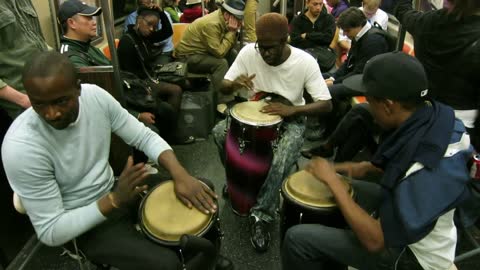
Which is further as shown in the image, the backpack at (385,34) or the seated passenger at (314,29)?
the seated passenger at (314,29)

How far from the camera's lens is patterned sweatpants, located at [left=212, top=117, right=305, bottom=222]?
212 centimetres

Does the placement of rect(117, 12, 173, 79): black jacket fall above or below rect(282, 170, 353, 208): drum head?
below

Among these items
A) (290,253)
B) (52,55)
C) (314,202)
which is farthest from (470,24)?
(52,55)

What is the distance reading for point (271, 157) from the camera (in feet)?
6.98

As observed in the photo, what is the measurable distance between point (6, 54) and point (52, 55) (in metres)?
0.90

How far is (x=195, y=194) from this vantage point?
1.51m

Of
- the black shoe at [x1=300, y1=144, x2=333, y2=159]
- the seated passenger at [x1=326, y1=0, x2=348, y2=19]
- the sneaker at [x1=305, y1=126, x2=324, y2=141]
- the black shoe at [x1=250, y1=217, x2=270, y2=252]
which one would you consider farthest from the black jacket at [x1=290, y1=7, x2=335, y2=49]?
the black shoe at [x1=250, y1=217, x2=270, y2=252]

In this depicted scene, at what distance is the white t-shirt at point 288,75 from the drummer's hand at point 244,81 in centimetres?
3


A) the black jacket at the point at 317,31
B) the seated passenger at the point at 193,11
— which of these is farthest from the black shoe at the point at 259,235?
the seated passenger at the point at 193,11

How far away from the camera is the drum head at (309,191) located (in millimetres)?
1607

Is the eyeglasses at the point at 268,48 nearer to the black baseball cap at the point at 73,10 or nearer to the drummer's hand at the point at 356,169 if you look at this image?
the drummer's hand at the point at 356,169

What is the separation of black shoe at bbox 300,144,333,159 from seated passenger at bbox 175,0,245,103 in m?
1.30

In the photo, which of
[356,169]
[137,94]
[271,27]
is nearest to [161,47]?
[137,94]

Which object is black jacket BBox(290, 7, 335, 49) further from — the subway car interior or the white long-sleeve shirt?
the white long-sleeve shirt
